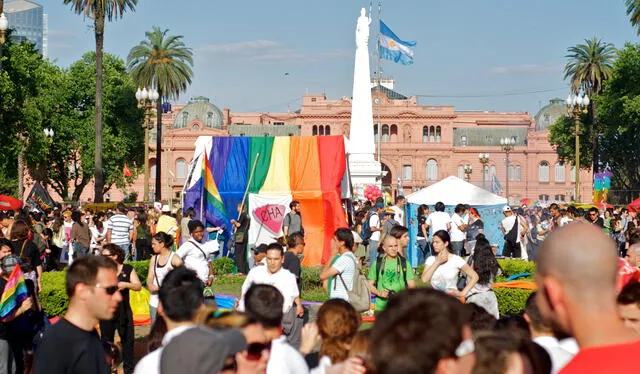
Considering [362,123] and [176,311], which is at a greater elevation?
[362,123]

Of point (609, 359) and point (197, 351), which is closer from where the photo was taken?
point (609, 359)

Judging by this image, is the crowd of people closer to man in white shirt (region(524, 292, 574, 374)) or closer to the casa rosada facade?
man in white shirt (region(524, 292, 574, 374))

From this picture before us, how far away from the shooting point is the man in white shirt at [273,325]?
15.3 ft

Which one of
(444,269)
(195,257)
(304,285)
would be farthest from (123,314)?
(304,285)

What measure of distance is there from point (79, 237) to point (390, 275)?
Answer: 30.6 ft

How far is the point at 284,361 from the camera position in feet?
15.3

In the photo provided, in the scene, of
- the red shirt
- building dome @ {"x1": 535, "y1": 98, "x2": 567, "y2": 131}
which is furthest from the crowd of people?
building dome @ {"x1": 535, "y1": 98, "x2": 567, "y2": 131}

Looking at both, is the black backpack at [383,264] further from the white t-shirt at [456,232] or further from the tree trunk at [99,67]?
the tree trunk at [99,67]

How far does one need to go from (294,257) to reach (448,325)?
25.2 feet

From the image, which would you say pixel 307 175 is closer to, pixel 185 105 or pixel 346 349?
pixel 346 349

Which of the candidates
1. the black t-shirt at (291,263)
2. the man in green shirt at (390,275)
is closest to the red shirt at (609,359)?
the man in green shirt at (390,275)

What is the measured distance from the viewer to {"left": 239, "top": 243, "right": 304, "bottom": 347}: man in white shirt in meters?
8.27

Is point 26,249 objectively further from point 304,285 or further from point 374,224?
point 374,224

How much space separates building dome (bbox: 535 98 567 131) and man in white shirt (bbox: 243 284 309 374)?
9611 centimetres
